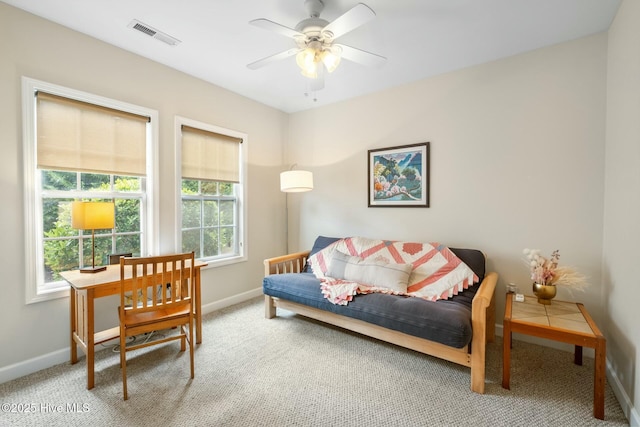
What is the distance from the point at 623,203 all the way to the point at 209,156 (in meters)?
3.65

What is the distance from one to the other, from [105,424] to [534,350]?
3.20 metres

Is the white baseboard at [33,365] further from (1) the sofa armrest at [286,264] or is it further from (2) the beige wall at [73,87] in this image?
(1) the sofa armrest at [286,264]

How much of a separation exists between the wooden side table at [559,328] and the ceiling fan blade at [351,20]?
7.05ft

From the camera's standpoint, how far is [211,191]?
11.1 ft

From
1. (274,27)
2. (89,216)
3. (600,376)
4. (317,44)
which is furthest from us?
(89,216)

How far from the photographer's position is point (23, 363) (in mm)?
2049

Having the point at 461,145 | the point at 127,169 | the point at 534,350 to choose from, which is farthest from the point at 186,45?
the point at 534,350

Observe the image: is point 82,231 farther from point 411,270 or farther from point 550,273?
point 550,273

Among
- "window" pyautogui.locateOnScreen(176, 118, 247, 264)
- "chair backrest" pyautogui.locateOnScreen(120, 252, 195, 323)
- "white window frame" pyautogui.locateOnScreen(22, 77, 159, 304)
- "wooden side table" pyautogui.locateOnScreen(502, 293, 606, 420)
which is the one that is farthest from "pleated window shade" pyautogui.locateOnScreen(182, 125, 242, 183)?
"wooden side table" pyautogui.locateOnScreen(502, 293, 606, 420)

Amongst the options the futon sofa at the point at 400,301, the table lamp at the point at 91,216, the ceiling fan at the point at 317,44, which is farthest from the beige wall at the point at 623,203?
the table lamp at the point at 91,216

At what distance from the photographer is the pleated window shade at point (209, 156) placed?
308 cm

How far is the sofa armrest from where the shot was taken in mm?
3098

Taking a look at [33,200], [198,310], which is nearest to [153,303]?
[198,310]

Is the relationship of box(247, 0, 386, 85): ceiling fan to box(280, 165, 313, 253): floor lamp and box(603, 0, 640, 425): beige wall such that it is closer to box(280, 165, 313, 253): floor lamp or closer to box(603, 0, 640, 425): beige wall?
box(280, 165, 313, 253): floor lamp
